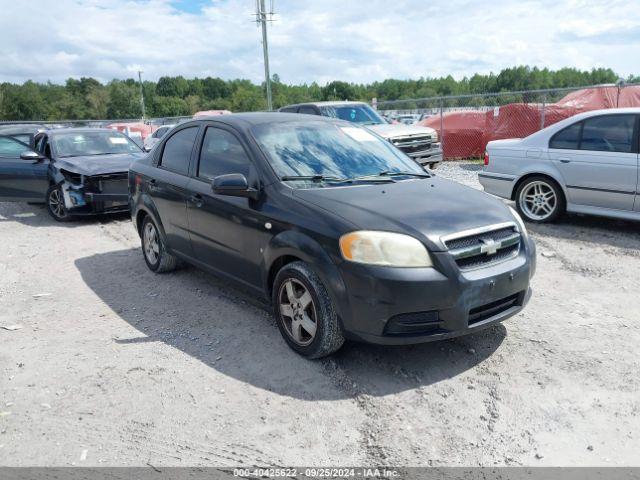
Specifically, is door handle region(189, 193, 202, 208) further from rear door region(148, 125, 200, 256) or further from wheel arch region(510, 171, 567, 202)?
wheel arch region(510, 171, 567, 202)

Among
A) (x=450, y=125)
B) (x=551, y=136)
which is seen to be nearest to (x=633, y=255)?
(x=551, y=136)

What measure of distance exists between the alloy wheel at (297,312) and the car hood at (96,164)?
5911 millimetres

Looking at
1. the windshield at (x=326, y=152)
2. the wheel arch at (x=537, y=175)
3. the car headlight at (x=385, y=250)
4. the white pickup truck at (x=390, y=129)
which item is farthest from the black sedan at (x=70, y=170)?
the car headlight at (x=385, y=250)

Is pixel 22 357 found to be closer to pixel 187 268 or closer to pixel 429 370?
pixel 187 268

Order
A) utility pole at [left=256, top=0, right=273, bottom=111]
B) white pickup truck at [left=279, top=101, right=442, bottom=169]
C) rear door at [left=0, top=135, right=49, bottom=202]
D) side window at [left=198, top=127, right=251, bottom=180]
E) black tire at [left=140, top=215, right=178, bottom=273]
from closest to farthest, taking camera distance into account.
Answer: side window at [left=198, top=127, right=251, bottom=180] < black tire at [left=140, top=215, right=178, bottom=273] < rear door at [left=0, top=135, right=49, bottom=202] < white pickup truck at [left=279, top=101, right=442, bottom=169] < utility pole at [left=256, top=0, right=273, bottom=111]

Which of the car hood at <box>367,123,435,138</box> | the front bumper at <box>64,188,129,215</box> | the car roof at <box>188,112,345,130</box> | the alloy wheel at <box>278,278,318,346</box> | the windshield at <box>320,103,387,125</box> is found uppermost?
the windshield at <box>320,103,387,125</box>

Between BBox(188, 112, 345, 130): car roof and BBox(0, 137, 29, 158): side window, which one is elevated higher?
BBox(188, 112, 345, 130): car roof

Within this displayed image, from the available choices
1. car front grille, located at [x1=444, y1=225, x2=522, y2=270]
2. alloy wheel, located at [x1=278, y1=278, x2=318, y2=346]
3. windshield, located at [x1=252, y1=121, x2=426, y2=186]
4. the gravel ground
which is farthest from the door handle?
car front grille, located at [x1=444, y1=225, x2=522, y2=270]

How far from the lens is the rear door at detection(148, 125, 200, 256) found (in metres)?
5.12

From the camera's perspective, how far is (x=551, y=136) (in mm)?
7602

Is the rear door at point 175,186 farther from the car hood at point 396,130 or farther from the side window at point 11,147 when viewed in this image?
the car hood at point 396,130

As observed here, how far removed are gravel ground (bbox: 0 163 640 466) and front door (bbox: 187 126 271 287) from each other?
0.52 metres

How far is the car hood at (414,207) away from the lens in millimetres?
3471

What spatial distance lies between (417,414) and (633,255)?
170 inches
